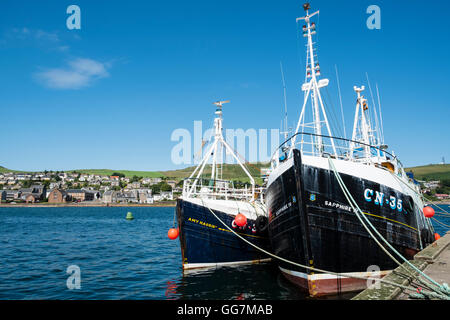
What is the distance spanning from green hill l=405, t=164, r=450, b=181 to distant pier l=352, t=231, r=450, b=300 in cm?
17116

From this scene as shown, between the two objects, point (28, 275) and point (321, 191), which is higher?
point (321, 191)

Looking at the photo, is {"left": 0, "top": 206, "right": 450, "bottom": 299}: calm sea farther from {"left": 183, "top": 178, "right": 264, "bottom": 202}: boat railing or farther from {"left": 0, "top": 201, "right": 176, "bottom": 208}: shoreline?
{"left": 0, "top": 201, "right": 176, "bottom": 208}: shoreline

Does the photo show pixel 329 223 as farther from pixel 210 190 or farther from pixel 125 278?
pixel 125 278

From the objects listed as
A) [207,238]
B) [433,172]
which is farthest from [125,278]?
[433,172]

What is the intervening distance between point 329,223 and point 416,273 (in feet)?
10.3

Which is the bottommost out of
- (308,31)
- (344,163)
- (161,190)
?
(161,190)

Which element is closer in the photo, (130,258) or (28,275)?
(28,275)

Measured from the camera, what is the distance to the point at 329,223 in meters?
11.1

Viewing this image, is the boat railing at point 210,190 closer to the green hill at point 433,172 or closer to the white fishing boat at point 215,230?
the white fishing boat at point 215,230

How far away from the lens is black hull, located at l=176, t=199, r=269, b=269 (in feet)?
52.5
